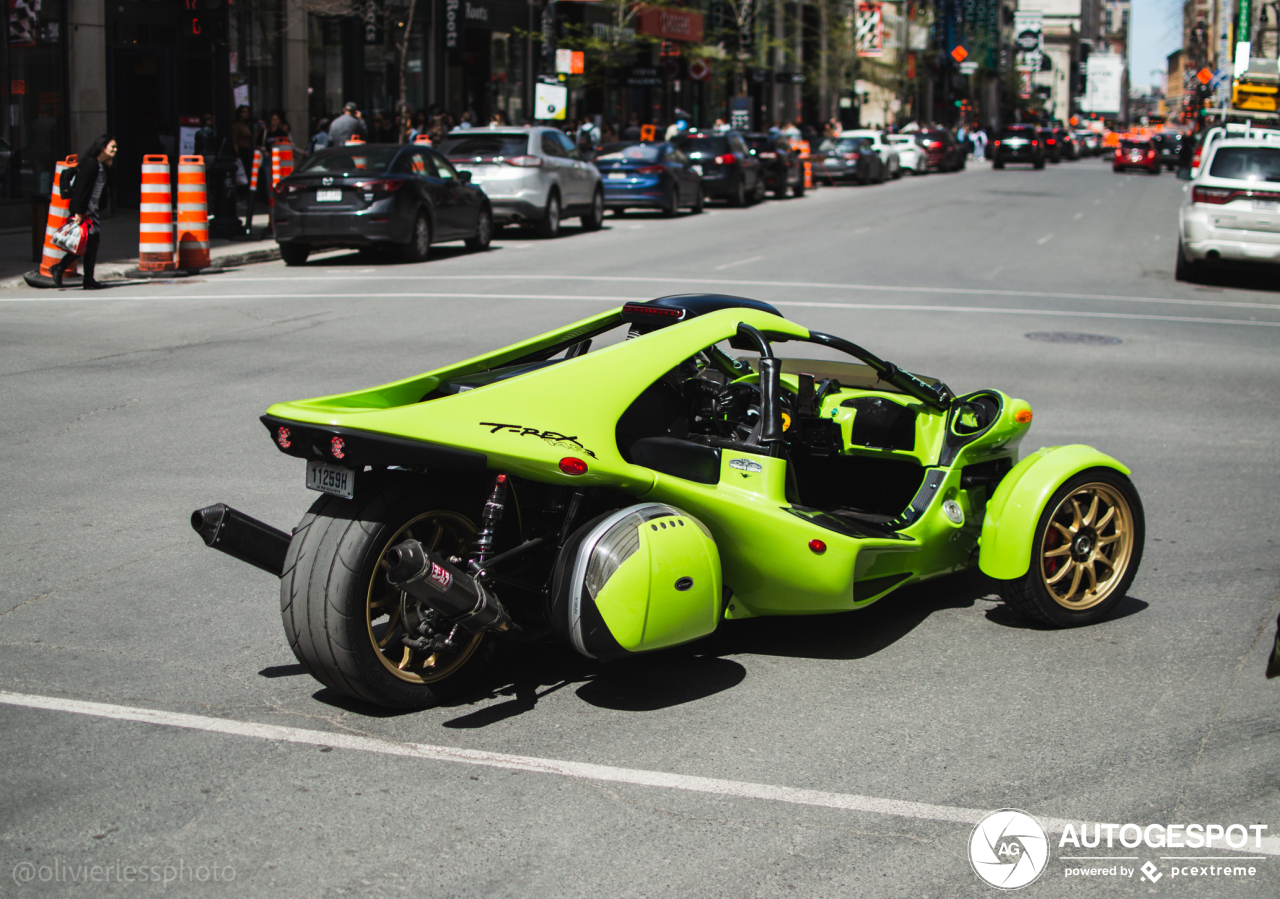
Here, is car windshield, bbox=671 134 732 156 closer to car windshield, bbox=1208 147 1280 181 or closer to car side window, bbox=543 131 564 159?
car side window, bbox=543 131 564 159

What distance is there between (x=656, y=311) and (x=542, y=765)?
1.92 m

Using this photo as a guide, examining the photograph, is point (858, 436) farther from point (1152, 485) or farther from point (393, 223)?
point (393, 223)

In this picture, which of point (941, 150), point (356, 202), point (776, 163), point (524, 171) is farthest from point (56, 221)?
point (941, 150)

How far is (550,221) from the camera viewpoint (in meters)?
23.6

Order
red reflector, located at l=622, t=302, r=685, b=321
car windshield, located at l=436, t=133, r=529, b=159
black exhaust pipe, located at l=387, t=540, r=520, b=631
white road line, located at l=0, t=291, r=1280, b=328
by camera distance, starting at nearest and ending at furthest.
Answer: black exhaust pipe, located at l=387, t=540, r=520, b=631, red reflector, located at l=622, t=302, r=685, b=321, white road line, located at l=0, t=291, r=1280, b=328, car windshield, located at l=436, t=133, r=529, b=159

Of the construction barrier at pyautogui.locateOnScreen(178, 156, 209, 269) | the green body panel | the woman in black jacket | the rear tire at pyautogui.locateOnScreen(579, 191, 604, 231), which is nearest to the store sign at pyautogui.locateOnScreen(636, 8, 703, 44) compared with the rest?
the rear tire at pyautogui.locateOnScreen(579, 191, 604, 231)

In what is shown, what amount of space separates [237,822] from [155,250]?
14.7 metres

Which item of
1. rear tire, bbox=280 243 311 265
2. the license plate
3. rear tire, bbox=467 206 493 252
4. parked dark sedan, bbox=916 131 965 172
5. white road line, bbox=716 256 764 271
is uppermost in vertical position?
parked dark sedan, bbox=916 131 965 172

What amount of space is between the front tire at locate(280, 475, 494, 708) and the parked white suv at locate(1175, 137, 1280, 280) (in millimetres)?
16231

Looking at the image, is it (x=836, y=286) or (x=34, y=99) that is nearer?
(x=836, y=286)

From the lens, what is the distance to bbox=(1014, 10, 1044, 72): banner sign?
154 m

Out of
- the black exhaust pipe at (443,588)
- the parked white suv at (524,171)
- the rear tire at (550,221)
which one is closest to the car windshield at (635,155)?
the parked white suv at (524,171)

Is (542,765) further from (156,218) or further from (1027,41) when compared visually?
(1027,41)

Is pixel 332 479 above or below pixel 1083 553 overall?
above
